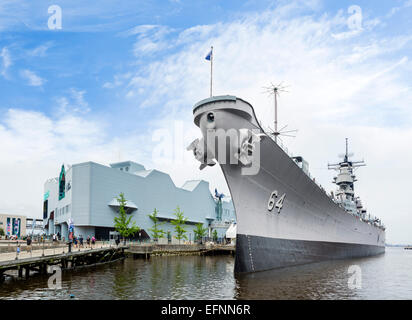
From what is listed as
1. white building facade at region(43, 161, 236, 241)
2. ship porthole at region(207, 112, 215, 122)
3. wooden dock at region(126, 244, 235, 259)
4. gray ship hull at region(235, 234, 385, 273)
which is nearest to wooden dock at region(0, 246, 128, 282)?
wooden dock at region(126, 244, 235, 259)

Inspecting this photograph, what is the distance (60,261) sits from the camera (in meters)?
24.9

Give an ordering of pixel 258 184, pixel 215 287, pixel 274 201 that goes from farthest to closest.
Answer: pixel 274 201
pixel 258 184
pixel 215 287

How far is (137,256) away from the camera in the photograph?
39625mm

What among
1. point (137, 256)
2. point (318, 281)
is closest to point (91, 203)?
point (137, 256)

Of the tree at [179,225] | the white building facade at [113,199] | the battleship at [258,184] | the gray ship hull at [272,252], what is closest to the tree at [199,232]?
the white building facade at [113,199]

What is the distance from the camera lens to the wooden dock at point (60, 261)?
63.4ft

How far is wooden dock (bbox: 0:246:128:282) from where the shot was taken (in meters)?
19.3

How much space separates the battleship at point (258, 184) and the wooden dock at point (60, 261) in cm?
1140

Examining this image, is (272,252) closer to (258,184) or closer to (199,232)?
(258,184)

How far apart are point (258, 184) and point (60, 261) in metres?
15.3

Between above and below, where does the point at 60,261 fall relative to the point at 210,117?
below

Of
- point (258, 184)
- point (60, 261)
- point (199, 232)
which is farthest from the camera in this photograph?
point (199, 232)

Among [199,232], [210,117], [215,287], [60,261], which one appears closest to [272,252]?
[215,287]
